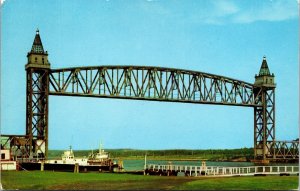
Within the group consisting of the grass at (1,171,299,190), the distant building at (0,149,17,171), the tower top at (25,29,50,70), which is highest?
the tower top at (25,29,50,70)

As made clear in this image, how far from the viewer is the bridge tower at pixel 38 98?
6306cm

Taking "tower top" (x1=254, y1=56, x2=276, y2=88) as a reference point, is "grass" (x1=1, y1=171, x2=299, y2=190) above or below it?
below

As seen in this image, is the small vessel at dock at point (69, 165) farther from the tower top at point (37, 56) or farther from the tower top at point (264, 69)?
the tower top at point (264, 69)

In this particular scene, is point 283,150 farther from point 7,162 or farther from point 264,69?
point 7,162

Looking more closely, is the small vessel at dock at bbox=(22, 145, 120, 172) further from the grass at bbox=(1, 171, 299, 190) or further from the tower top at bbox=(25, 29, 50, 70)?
the grass at bbox=(1, 171, 299, 190)

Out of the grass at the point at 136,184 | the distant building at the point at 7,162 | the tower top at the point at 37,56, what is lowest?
the grass at the point at 136,184

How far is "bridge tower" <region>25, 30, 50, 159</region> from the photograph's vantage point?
6306 cm

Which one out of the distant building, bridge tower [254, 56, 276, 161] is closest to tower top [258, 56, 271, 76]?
bridge tower [254, 56, 276, 161]

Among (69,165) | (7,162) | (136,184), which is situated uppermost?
(7,162)

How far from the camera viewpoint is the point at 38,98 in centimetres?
6425

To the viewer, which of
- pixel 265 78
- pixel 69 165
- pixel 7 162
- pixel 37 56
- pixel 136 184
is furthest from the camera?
pixel 265 78

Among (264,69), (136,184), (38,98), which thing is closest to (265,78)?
(264,69)

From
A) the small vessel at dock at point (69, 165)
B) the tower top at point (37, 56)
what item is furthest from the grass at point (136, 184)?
the tower top at point (37, 56)

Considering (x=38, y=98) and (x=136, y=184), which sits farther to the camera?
(x=38, y=98)
